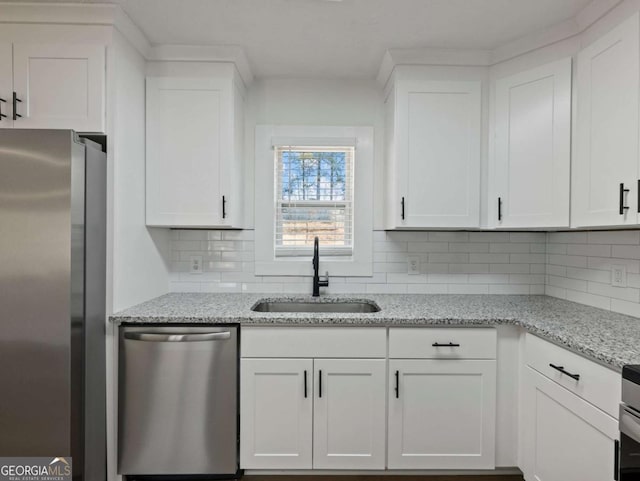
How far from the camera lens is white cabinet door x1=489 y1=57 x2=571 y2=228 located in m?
1.91

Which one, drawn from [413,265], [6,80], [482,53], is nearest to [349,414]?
[413,265]

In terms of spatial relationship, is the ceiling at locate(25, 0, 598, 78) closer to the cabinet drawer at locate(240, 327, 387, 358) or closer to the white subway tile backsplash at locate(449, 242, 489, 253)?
the white subway tile backsplash at locate(449, 242, 489, 253)

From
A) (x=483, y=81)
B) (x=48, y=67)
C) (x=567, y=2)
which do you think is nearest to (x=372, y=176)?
(x=483, y=81)

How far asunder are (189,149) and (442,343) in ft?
5.81

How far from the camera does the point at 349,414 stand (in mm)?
1871

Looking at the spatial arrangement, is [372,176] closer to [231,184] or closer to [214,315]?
[231,184]

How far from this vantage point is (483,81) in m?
2.18

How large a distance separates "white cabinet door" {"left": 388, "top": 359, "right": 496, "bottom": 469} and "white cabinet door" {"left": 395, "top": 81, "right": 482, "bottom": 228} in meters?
0.83

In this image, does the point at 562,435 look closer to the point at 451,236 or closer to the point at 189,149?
the point at 451,236

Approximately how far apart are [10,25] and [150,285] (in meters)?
1.47

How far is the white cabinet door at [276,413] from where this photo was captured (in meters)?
1.86

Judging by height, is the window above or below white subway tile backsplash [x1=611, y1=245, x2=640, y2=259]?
above

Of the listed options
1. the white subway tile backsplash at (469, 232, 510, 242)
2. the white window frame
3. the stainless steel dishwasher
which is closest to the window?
the white window frame

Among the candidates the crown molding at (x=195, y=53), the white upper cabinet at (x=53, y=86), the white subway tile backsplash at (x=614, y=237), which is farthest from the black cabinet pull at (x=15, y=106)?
the white subway tile backsplash at (x=614, y=237)
